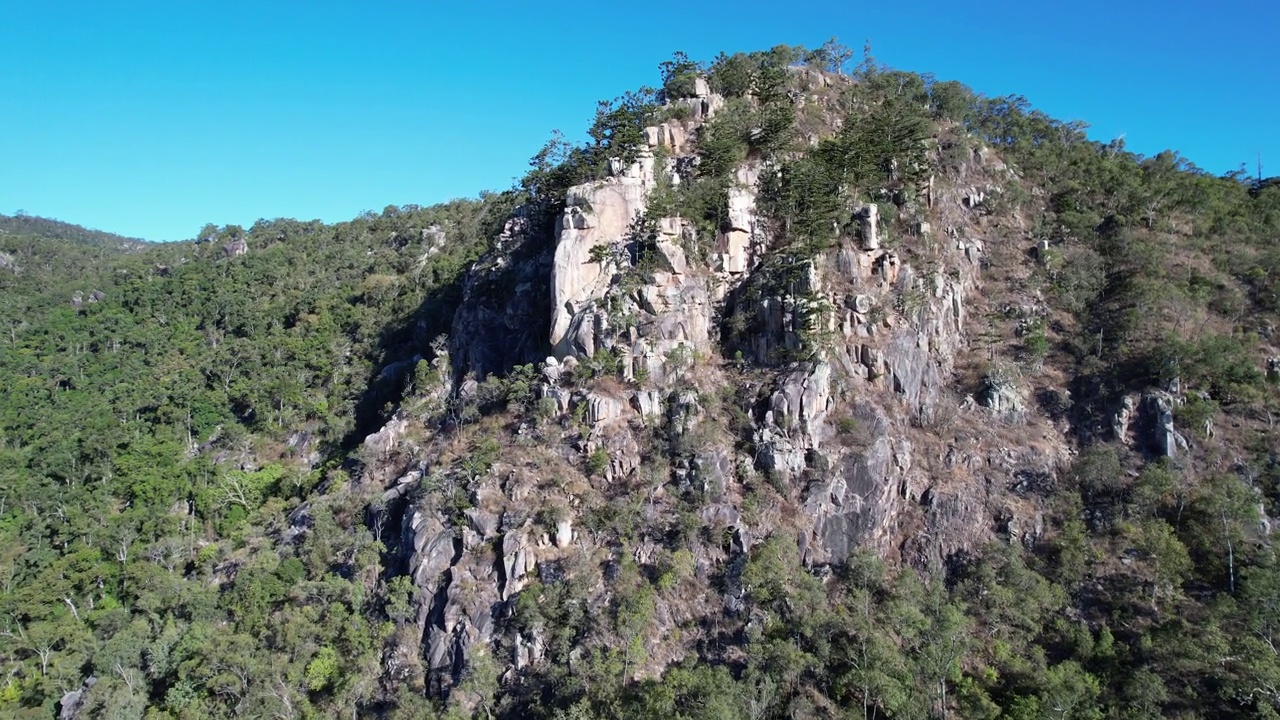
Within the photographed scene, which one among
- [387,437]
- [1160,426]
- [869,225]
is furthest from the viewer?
[387,437]

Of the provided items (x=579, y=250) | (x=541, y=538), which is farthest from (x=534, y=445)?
(x=579, y=250)

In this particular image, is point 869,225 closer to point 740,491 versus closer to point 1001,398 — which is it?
point 1001,398

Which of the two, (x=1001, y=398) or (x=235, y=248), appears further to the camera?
(x=235, y=248)

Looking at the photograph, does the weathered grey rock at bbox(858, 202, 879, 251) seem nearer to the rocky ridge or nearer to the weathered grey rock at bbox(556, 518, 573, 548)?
the rocky ridge

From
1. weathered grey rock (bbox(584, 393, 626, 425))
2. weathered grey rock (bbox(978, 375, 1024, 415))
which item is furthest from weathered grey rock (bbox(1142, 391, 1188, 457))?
weathered grey rock (bbox(584, 393, 626, 425))

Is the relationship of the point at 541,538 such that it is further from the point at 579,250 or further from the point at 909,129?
the point at 909,129

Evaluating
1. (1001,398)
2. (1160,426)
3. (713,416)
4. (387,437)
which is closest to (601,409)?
(713,416)

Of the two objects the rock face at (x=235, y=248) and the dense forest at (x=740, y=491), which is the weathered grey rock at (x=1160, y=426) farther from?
the rock face at (x=235, y=248)

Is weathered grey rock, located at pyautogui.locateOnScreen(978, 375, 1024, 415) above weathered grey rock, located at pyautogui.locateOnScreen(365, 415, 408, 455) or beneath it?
above

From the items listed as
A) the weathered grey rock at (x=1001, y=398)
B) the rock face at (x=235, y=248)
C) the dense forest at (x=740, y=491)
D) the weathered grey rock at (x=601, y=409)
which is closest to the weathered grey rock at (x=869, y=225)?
the dense forest at (x=740, y=491)

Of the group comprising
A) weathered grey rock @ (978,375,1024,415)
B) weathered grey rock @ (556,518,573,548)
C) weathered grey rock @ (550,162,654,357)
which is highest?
weathered grey rock @ (550,162,654,357)
